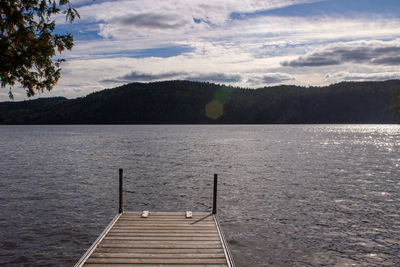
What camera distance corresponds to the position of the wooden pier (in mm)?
9992

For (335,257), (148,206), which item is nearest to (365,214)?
(335,257)

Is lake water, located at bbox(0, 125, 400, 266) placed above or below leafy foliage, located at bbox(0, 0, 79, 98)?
below

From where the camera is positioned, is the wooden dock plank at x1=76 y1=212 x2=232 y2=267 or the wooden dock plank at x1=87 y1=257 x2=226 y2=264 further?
the wooden dock plank at x1=76 y1=212 x2=232 y2=267

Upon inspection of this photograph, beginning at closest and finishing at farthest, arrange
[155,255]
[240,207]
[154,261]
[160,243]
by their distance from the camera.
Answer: [154,261] → [155,255] → [160,243] → [240,207]

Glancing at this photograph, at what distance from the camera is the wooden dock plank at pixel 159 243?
9.99 m

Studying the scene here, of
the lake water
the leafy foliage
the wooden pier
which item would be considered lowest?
the lake water

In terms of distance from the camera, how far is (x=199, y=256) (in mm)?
10406

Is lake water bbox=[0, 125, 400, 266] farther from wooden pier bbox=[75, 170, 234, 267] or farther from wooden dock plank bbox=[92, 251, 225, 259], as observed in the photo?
wooden dock plank bbox=[92, 251, 225, 259]

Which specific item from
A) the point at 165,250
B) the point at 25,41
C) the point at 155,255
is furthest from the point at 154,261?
the point at 25,41

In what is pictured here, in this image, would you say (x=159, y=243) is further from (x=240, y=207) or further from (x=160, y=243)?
(x=240, y=207)

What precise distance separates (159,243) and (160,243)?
0.03 m

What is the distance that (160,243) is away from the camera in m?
11.6

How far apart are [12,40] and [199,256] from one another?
10185 millimetres

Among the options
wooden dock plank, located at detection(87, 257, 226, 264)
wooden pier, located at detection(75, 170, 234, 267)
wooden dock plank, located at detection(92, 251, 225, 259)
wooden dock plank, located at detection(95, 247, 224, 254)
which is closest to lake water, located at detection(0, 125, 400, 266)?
wooden pier, located at detection(75, 170, 234, 267)
